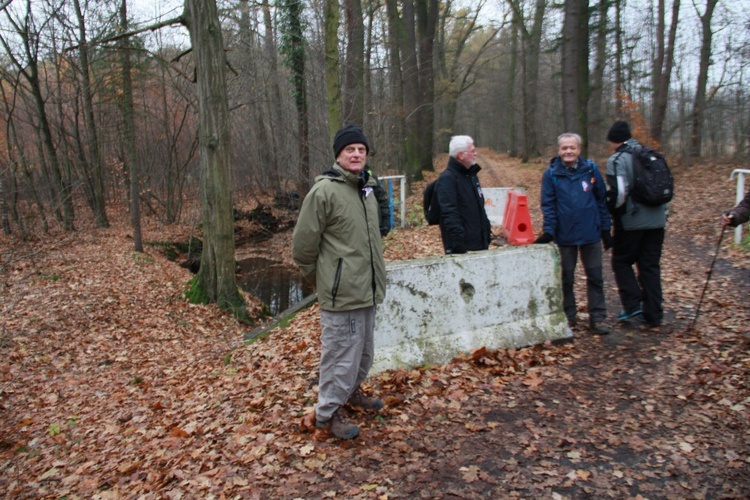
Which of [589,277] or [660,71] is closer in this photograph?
[589,277]

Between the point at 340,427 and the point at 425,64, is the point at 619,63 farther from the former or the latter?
the point at 340,427

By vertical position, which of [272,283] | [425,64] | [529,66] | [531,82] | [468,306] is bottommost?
[272,283]

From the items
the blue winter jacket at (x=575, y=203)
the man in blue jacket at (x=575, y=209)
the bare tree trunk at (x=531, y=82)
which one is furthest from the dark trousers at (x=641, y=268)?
the bare tree trunk at (x=531, y=82)

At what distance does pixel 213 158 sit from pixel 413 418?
726 centimetres

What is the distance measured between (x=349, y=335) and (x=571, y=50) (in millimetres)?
11765

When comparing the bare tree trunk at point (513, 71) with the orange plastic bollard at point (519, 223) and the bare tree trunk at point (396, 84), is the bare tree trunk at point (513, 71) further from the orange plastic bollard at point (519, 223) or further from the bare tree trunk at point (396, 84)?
the orange plastic bollard at point (519, 223)

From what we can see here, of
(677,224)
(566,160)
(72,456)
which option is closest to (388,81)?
(677,224)

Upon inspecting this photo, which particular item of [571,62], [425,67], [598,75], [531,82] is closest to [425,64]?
[425,67]

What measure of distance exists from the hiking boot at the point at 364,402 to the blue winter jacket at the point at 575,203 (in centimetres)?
257

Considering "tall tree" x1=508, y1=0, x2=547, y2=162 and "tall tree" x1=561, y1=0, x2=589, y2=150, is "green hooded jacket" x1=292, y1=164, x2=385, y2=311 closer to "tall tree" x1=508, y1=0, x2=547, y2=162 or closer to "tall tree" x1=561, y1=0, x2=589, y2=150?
"tall tree" x1=561, y1=0, x2=589, y2=150

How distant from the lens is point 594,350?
5.22 meters

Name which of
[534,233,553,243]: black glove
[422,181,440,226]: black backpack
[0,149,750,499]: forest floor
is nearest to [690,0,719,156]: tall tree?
[0,149,750,499]: forest floor

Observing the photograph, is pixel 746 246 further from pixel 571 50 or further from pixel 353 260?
pixel 353 260

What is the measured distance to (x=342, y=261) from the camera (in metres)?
3.65
